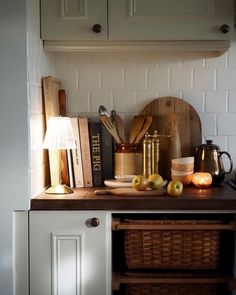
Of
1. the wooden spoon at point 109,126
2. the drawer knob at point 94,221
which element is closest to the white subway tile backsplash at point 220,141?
the wooden spoon at point 109,126

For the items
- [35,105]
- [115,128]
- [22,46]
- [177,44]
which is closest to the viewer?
[22,46]

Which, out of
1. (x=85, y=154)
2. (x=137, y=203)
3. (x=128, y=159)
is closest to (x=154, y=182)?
(x=137, y=203)

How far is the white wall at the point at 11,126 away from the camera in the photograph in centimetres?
186

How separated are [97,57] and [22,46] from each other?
62cm

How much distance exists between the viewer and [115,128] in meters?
2.32

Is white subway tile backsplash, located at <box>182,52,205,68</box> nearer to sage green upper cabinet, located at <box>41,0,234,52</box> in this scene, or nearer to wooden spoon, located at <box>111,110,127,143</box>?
sage green upper cabinet, located at <box>41,0,234,52</box>

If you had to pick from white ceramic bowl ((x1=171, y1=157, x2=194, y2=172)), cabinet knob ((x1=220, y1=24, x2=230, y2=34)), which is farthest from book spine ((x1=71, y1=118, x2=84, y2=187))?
cabinet knob ((x1=220, y1=24, x2=230, y2=34))

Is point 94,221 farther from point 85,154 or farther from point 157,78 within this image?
point 157,78

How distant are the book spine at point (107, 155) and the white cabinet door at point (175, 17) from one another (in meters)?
0.52

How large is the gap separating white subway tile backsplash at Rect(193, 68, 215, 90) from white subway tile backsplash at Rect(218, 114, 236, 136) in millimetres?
163

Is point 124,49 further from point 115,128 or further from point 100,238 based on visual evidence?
point 100,238

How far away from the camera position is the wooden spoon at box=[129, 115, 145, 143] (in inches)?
91.5

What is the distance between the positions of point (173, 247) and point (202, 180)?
35 cm

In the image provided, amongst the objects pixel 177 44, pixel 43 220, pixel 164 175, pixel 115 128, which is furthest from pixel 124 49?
pixel 43 220
